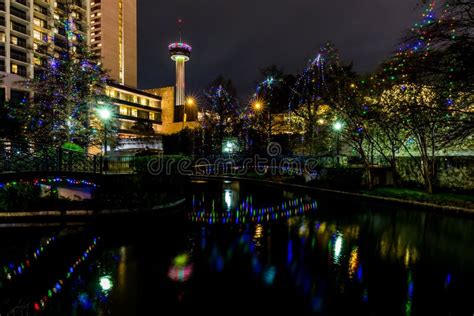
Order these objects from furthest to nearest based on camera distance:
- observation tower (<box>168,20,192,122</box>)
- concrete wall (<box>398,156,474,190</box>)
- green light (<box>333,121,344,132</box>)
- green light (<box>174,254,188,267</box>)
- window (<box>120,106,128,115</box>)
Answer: observation tower (<box>168,20,192,122</box>) → window (<box>120,106,128,115</box>) → green light (<box>333,121,344,132</box>) → concrete wall (<box>398,156,474,190</box>) → green light (<box>174,254,188,267</box>)

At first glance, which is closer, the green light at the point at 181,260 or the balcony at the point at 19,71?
the green light at the point at 181,260

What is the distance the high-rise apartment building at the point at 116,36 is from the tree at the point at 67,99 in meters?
69.2

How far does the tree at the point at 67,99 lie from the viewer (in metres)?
25.4

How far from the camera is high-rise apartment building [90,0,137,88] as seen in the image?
9838cm

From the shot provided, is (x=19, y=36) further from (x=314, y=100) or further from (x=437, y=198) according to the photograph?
(x=437, y=198)

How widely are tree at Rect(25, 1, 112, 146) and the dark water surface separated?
16.0 m

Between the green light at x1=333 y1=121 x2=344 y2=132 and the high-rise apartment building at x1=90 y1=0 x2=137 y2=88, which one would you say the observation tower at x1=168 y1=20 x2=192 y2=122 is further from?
the green light at x1=333 y1=121 x2=344 y2=132

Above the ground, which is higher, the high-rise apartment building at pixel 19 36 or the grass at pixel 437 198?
the high-rise apartment building at pixel 19 36

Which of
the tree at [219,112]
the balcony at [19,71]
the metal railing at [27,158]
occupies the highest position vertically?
the balcony at [19,71]

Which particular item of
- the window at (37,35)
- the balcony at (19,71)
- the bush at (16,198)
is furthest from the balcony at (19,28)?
the bush at (16,198)

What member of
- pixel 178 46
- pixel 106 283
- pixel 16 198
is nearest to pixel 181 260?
pixel 106 283

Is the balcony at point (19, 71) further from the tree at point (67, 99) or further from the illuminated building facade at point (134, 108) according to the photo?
the tree at point (67, 99)

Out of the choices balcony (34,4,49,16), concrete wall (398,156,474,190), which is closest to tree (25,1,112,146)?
concrete wall (398,156,474,190)

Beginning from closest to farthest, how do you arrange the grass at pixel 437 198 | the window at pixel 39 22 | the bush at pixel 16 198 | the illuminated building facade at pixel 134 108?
the bush at pixel 16 198
the grass at pixel 437 198
the window at pixel 39 22
the illuminated building facade at pixel 134 108
